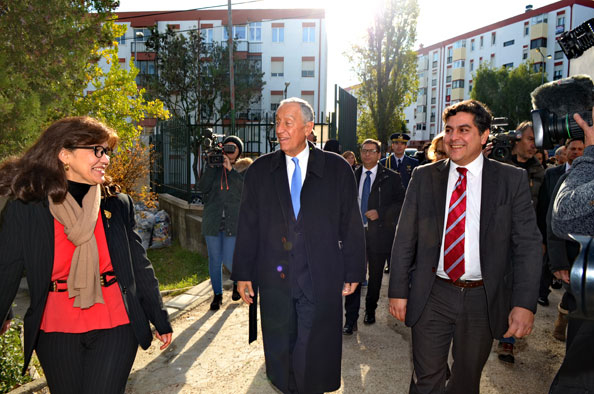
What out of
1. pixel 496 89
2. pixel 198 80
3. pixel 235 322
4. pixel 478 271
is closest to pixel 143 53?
pixel 198 80

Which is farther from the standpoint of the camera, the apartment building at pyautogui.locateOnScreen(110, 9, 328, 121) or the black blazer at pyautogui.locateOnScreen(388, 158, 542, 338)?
the apartment building at pyautogui.locateOnScreen(110, 9, 328, 121)

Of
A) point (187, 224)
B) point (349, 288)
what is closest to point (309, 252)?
point (349, 288)

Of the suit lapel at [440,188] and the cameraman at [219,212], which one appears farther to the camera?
the cameraman at [219,212]

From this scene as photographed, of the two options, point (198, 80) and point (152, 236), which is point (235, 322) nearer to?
point (152, 236)

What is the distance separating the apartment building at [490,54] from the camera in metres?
47.8

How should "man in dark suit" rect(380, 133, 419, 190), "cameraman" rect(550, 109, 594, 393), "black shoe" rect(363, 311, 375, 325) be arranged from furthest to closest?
"man in dark suit" rect(380, 133, 419, 190), "black shoe" rect(363, 311, 375, 325), "cameraman" rect(550, 109, 594, 393)

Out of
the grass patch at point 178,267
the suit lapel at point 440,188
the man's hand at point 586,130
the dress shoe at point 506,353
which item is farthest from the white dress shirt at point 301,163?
the grass patch at point 178,267

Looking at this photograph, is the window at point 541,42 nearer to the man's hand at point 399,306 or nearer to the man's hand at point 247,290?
the man's hand at point 399,306

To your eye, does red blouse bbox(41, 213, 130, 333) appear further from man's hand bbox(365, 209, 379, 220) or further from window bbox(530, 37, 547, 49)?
window bbox(530, 37, 547, 49)

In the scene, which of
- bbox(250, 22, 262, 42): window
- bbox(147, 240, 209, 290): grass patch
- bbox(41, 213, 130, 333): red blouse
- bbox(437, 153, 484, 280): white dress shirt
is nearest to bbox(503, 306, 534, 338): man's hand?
bbox(437, 153, 484, 280): white dress shirt

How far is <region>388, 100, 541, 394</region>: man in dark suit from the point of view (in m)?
2.86

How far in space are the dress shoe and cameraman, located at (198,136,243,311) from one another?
3.42 meters

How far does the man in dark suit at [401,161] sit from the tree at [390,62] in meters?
23.8

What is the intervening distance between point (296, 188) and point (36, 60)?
10.9 feet
